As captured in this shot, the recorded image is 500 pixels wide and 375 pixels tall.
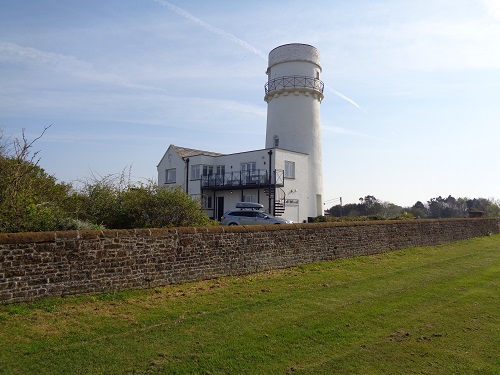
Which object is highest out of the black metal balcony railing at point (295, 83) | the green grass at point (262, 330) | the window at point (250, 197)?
the black metal balcony railing at point (295, 83)

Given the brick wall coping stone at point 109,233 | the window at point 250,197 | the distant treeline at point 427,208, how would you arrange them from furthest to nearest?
the distant treeline at point 427,208, the window at point 250,197, the brick wall coping stone at point 109,233

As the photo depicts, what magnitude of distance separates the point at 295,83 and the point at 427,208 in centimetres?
6594

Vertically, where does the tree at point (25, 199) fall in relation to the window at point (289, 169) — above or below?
below

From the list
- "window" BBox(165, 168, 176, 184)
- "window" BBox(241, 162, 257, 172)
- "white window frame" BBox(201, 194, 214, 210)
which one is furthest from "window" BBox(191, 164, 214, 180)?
"window" BBox(241, 162, 257, 172)

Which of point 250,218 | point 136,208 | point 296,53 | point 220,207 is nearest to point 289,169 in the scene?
point 220,207

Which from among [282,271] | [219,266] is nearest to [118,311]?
[219,266]

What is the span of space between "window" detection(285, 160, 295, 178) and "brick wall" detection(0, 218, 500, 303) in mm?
18205

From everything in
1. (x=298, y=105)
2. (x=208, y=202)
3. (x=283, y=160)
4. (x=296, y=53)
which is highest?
(x=296, y=53)

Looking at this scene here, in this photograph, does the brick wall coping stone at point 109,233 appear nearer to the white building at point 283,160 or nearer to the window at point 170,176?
the white building at point 283,160

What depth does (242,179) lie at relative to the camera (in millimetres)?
33781

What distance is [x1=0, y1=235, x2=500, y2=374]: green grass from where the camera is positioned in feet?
16.0

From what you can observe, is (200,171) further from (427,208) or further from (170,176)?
(427,208)

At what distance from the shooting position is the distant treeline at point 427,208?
6969 cm

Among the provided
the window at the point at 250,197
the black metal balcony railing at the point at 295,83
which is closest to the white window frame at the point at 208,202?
the window at the point at 250,197
